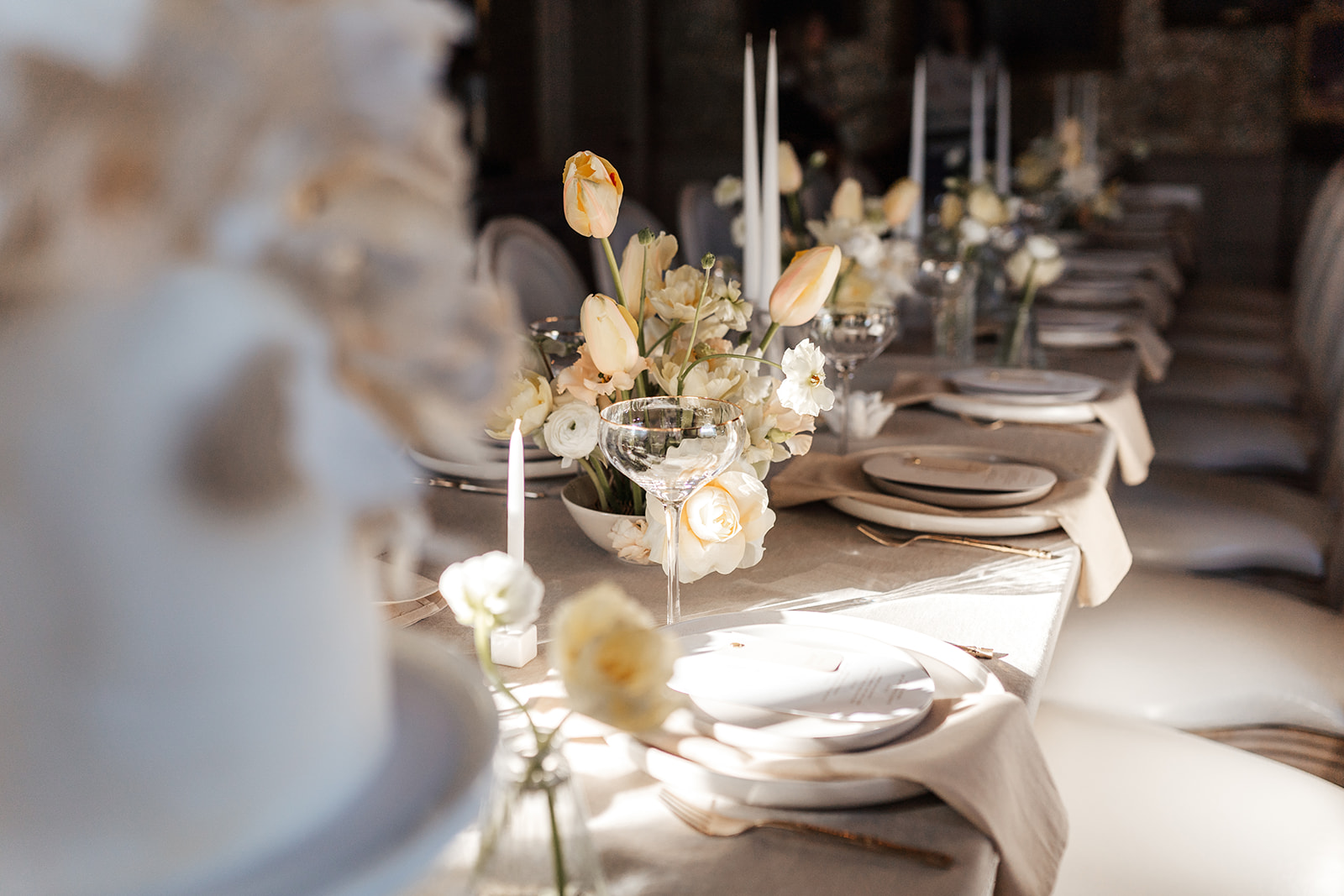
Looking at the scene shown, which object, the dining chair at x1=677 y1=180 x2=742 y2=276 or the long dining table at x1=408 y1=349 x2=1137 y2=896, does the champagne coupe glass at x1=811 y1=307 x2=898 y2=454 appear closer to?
the long dining table at x1=408 y1=349 x2=1137 y2=896

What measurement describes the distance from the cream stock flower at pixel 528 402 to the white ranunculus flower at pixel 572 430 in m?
0.04

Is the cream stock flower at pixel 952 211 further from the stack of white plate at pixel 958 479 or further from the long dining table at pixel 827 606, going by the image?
the stack of white plate at pixel 958 479

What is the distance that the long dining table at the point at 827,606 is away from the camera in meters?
0.59

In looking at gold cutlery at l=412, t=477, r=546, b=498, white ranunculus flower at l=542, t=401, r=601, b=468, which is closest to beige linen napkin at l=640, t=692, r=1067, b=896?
white ranunculus flower at l=542, t=401, r=601, b=468

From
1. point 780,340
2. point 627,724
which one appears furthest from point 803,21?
point 627,724

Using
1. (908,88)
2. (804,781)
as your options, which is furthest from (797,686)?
(908,88)

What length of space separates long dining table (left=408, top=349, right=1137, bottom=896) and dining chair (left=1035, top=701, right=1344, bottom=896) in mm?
202

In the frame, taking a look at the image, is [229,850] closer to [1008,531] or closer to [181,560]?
[181,560]

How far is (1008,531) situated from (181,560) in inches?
38.3

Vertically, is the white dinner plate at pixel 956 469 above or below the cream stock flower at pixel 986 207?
below

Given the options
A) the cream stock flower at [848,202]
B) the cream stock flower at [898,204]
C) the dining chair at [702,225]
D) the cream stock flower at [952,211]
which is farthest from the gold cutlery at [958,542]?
the dining chair at [702,225]

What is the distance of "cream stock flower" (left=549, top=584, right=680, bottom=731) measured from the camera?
18.6 inches

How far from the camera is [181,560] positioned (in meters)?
0.32

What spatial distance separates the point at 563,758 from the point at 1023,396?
4.44 feet
